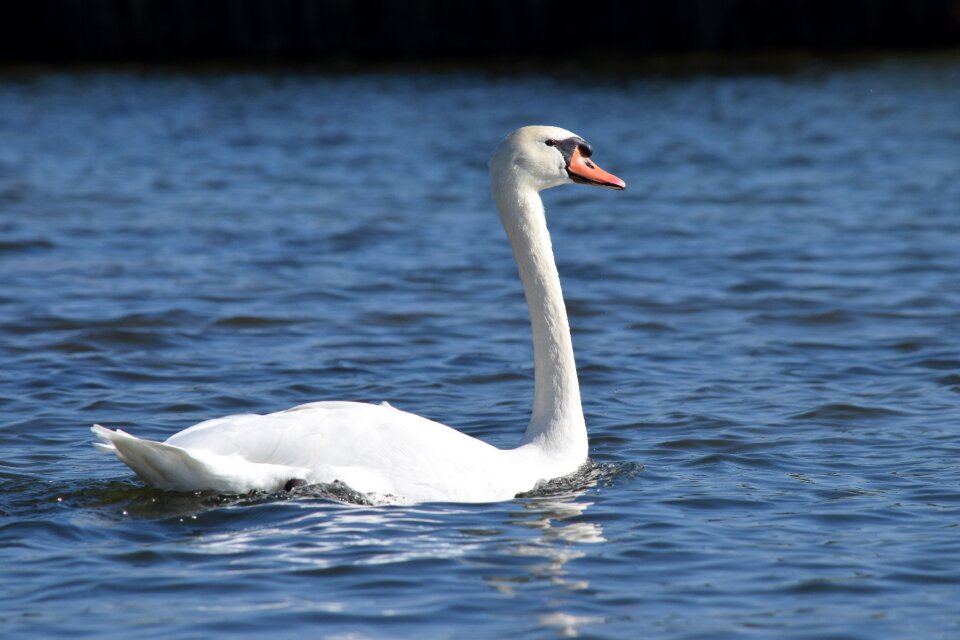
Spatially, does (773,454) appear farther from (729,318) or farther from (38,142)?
(38,142)

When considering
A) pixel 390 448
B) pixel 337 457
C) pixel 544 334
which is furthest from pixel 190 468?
pixel 544 334

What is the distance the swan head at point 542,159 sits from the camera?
21.7 feet

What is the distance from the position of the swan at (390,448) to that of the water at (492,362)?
123mm

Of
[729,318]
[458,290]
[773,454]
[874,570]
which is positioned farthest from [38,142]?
[874,570]

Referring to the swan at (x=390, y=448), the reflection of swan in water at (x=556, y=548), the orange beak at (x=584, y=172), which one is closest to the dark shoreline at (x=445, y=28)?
the orange beak at (x=584, y=172)

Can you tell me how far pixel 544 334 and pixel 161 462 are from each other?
1.83 m

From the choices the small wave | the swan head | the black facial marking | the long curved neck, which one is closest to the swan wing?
the long curved neck

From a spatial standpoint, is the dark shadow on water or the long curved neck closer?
the dark shadow on water

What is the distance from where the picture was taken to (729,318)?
1072 cm

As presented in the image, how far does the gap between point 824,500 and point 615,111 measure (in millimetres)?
16999

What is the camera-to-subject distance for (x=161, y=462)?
573 cm

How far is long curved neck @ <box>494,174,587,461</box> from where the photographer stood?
21.5ft

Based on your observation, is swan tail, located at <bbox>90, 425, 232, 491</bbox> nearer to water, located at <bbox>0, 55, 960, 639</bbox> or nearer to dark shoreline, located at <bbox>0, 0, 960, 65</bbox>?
water, located at <bbox>0, 55, 960, 639</bbox>

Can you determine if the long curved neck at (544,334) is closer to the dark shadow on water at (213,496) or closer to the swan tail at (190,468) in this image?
the dark shadow on water at (213,496)
